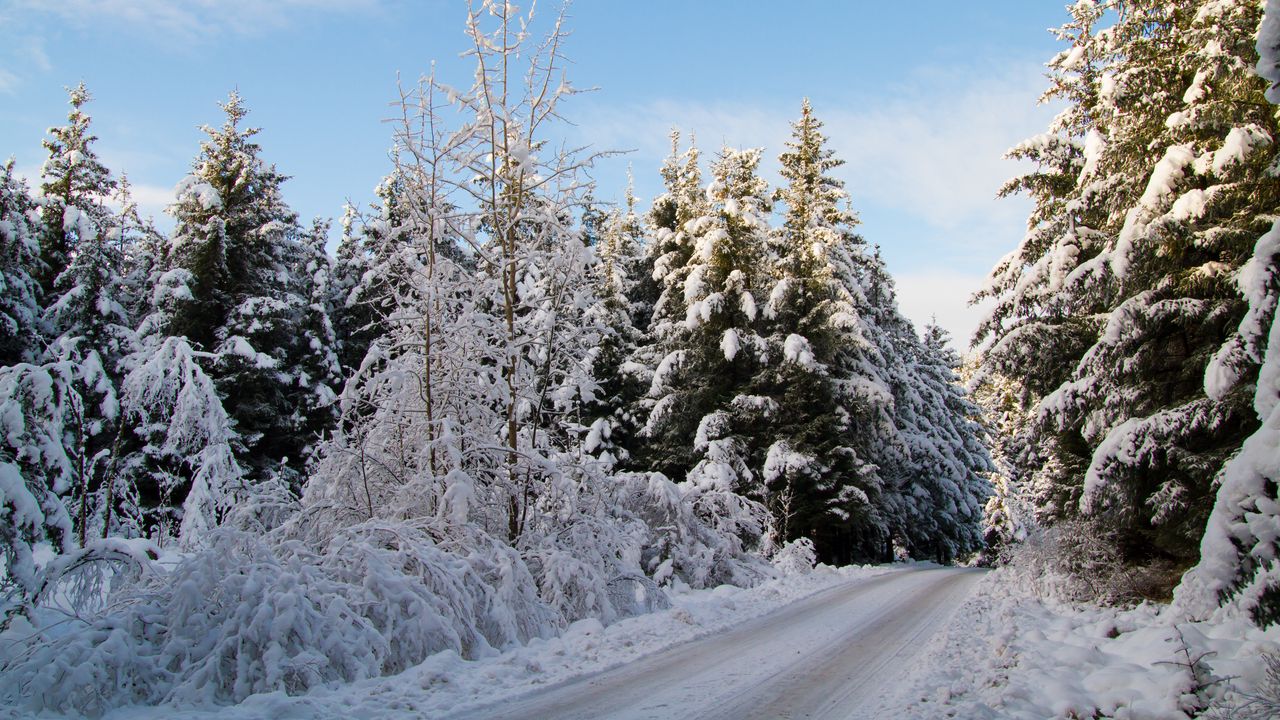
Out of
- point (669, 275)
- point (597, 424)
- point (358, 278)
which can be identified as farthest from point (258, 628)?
point (358, 278)

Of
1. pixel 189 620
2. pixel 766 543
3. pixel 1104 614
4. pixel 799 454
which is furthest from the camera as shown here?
pixel 799 454

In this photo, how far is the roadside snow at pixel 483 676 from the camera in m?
4.95

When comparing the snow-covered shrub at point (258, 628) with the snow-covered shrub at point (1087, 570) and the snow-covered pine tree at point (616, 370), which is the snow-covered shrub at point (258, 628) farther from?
the snow-covered pine tree at point (616, 370)

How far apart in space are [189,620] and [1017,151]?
1725 centimetres

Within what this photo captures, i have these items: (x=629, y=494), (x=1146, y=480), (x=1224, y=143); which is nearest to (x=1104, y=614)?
(x=1146, y=480)

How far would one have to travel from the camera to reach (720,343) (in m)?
23.5

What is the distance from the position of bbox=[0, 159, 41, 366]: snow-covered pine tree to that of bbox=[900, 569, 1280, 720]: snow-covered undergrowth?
937 inches

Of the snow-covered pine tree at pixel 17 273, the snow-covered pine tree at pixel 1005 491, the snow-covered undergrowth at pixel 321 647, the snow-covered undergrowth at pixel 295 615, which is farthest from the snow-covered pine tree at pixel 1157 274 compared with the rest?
the snow-covered pine tree at pixel 17 273

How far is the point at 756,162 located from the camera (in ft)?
81.9

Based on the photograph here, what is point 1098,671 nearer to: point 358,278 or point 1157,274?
point 1157,274

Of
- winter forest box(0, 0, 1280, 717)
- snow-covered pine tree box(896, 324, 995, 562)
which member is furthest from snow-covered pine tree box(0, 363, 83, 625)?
snow-covered pine tree box(896, 324, 995, 562)

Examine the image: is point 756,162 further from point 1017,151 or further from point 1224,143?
point 1224,143

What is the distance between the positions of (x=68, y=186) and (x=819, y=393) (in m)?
27.7

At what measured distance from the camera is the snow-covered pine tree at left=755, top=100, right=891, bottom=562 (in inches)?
839
